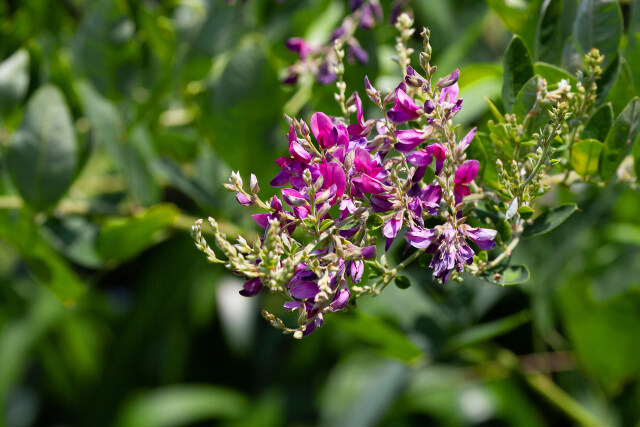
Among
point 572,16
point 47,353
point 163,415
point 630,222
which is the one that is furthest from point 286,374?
point 572,16

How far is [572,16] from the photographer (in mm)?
576

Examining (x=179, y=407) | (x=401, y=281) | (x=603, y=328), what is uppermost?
(x=401, y=281)

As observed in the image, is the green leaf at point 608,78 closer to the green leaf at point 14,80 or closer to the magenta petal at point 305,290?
the magenta petal at point 305,290

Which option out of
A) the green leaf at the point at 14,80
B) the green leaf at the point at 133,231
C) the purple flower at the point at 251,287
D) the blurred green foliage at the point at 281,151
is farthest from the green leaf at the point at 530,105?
the green leaf at the point at 14,80

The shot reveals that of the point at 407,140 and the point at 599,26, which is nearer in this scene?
the point at 407,140

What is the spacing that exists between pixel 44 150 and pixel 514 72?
538 mm

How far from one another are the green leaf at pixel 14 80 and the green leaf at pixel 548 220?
647mm

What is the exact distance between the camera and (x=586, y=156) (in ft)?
1.74

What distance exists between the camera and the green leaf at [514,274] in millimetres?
458

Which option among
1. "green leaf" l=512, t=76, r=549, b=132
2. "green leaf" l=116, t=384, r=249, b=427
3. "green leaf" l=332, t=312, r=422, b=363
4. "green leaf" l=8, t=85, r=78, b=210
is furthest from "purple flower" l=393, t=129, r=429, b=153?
"green leaf" l=116, t=384, r=249, b=427

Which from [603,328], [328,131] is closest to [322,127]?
Answer: [328,131]

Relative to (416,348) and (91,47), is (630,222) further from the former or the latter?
(91,47)

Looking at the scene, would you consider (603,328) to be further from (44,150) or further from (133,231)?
(44,150)

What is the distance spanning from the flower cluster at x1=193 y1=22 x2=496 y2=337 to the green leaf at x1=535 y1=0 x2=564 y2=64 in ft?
0.54
